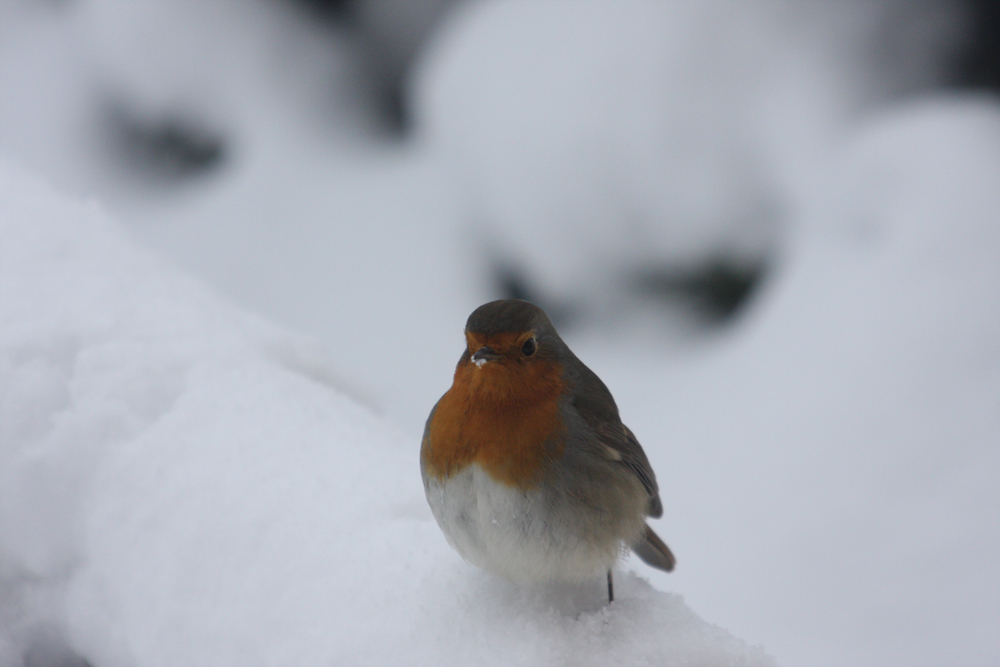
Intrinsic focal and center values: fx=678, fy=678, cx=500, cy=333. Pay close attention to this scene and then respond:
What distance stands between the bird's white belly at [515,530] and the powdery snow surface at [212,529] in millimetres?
67

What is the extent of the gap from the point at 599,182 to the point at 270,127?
2904 millimetres

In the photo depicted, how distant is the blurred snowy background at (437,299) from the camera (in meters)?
1.18

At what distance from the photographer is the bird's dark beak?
1.19 meters

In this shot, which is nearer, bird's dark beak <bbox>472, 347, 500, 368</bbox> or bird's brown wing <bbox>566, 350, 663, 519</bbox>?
bird's dark beak <bbox>472, 347, 500, 368</bbox>

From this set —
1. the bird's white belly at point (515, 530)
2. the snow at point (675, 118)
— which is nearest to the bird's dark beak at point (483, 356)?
the bird's white belly at point (515, 530)

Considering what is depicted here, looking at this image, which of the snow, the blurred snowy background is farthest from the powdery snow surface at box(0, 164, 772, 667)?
the snow

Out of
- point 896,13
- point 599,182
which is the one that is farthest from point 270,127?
point 896,13

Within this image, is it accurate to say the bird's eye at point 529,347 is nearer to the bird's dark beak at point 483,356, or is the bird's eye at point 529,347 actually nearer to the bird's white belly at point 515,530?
the bird's dark beak at point 483,356

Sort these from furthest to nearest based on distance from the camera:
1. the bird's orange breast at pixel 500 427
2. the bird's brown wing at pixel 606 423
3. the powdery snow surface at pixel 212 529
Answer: the bird's brown wing at pixel 606 423 → the bird's orange breast at pixel 500 427 → the powdery snow surface at pixel 212 529

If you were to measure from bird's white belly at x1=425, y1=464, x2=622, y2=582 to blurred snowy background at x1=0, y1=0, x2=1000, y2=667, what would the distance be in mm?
79

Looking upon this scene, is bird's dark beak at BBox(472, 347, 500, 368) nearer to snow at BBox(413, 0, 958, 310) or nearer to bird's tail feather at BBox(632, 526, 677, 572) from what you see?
bird's tail feather at BBox(632, 526, 677, 572)

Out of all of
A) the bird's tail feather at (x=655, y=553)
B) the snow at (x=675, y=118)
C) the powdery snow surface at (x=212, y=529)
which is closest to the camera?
the powdery snow surface at (x=212, y=529)

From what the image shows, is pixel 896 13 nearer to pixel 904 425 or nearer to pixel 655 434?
pixel 904 425

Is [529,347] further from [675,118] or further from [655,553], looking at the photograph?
[675,118]
